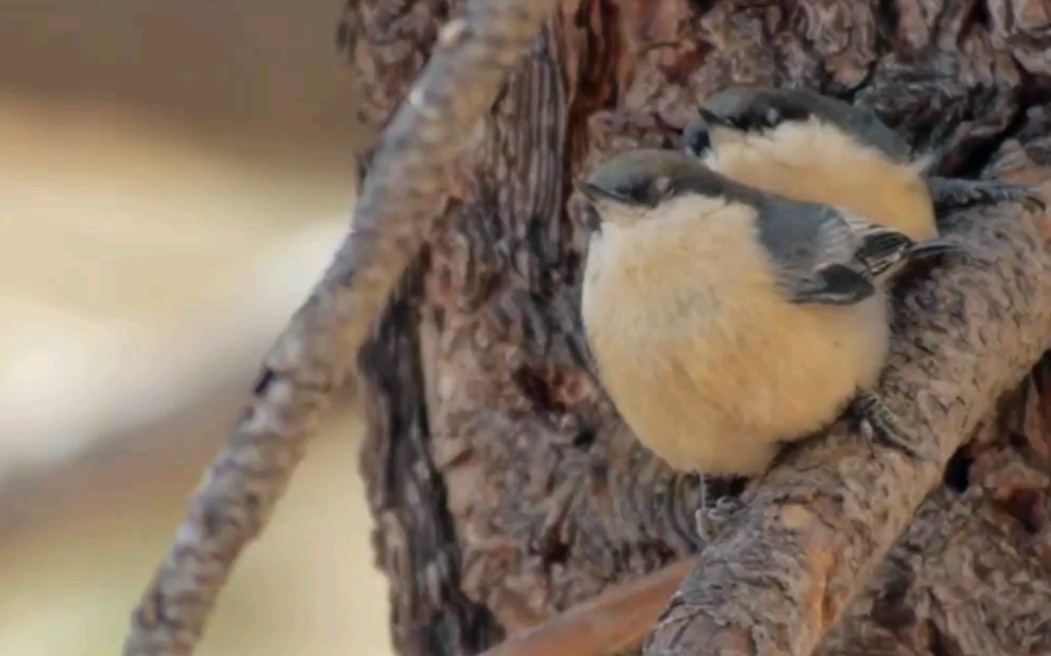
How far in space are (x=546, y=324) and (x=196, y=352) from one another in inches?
22.2

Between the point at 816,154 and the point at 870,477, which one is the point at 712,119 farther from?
the point at 870,477

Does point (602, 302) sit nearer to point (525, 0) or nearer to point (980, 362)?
point (980, 362)

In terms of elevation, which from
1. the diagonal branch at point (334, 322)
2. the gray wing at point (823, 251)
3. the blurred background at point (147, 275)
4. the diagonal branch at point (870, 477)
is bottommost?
the diagonal branch at point (870, 477)

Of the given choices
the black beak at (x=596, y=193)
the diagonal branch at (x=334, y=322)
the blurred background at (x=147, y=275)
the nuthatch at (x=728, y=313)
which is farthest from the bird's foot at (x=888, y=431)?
the blurred background at (x=147, y=275)

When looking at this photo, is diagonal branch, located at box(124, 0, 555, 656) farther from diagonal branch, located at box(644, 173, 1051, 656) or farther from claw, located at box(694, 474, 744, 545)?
claw, located at box(694, 474, 744, 545)

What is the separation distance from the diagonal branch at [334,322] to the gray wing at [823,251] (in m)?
0.28

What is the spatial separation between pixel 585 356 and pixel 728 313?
0.21 m

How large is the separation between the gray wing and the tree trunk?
0.14 metres

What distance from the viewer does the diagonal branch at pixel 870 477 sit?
21.0 inches

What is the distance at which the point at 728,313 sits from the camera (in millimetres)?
661

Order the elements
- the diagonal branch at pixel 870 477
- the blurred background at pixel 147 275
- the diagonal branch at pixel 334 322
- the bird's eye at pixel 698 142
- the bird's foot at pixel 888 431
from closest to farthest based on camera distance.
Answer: the diagonal branch at pixel 334 322 → the diagonal branch at pixel 870 477 → the bird's foot at pixel 888 431 → the bird's eye at pixel 698 142 → the blurred background at pixel 147 275

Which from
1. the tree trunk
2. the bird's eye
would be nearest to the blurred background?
the tree trunk

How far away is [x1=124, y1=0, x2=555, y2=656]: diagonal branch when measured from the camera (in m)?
0.40

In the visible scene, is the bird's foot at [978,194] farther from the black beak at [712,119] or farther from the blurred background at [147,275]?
the blurred background at [147,275]
